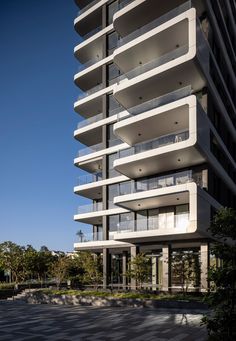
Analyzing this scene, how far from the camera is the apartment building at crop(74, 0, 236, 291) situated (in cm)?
3062

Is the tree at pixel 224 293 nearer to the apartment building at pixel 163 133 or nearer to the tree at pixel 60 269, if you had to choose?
the apartment building at pixel 163 133

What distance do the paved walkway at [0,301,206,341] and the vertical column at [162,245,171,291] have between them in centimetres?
676

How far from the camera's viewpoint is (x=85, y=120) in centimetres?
4669

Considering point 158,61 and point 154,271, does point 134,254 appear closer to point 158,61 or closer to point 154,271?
point 154,271

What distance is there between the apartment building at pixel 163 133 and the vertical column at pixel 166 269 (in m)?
0.08

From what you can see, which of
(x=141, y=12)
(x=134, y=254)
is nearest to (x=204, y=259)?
(x=134, y=254)

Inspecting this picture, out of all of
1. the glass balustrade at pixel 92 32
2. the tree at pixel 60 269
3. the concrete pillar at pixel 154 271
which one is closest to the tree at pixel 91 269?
the tree at pixel 60 269

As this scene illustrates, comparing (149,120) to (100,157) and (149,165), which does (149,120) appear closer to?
(149,165)

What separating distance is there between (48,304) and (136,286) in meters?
7.72

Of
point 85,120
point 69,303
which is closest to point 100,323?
point 69,303

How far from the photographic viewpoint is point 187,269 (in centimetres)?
3062

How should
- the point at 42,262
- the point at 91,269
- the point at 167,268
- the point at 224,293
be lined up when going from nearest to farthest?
1. the point at 224,293
2. the point at 167,268
3. the point at 91,269
4. the point at 42,262

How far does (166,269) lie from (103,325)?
14259 millimetres

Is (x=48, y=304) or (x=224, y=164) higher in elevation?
(x=224, y=164)
